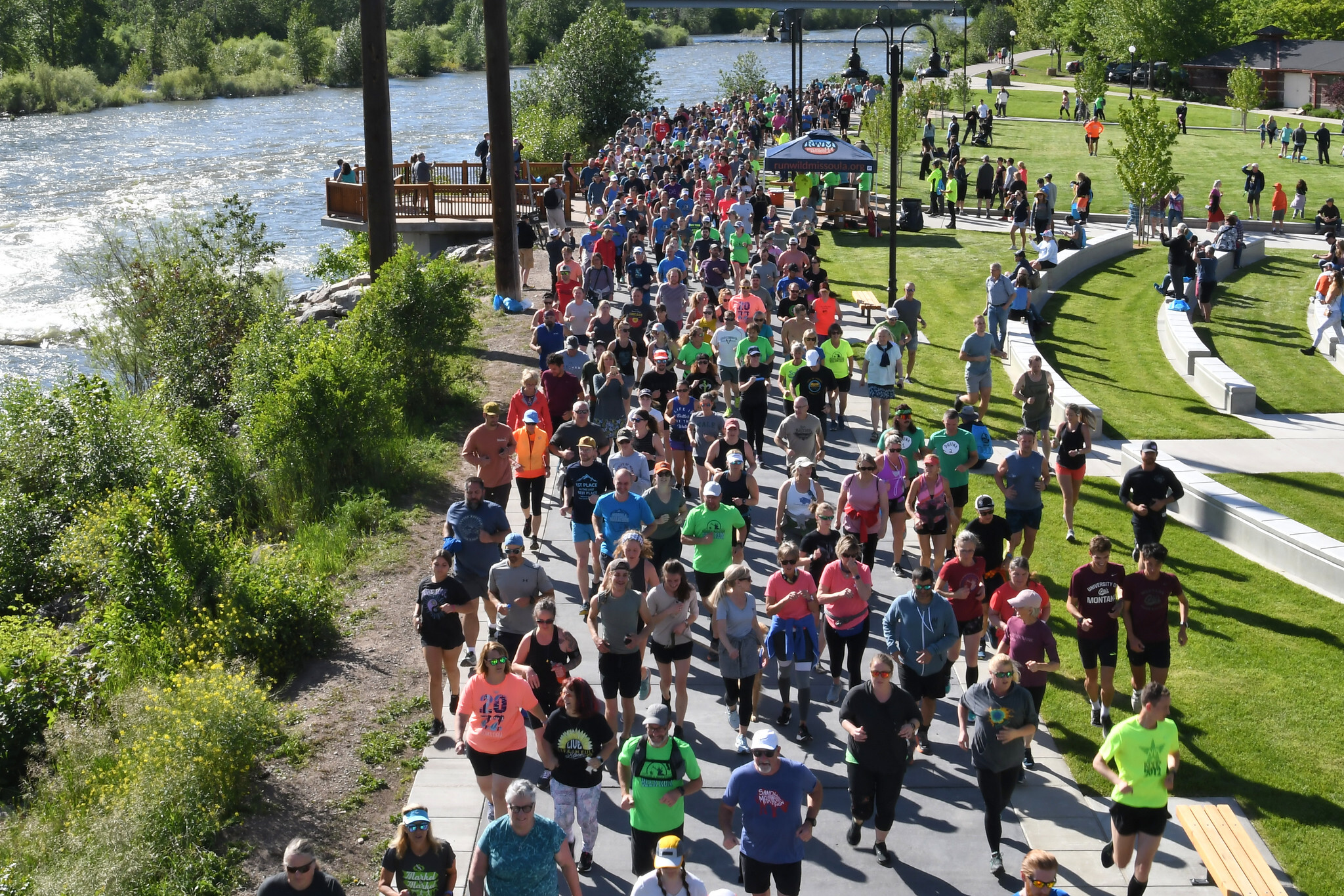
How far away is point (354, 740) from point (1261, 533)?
31.4ft

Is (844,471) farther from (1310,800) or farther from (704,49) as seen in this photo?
(704,49)

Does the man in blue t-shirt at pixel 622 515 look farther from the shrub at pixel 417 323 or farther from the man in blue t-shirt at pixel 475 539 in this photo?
the shrub at pixel 417 323

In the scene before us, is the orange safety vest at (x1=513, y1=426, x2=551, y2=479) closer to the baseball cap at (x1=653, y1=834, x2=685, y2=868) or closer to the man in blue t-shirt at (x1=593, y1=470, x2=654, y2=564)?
the man in blue t-shirt at (x1=593, y1=470, x2=654, y2=564)

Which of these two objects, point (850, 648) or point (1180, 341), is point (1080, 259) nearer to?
point (1180, 341)

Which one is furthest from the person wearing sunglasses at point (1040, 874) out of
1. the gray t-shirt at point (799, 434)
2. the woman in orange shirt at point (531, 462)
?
the woman in orange shirt at point (531, 462)

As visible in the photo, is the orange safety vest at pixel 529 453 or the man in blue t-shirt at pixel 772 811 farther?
the orange safety vest at pixel 529 453

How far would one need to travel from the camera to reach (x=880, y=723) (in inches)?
329

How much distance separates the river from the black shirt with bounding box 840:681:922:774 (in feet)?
83.1

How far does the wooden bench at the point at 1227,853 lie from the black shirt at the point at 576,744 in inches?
148

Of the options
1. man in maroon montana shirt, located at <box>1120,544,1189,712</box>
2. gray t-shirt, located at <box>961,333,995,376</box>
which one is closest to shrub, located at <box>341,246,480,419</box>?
gray t-shirt, located at <box>961,333,995,376</box>

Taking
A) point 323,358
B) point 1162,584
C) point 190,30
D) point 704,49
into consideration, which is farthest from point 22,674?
point 704,49

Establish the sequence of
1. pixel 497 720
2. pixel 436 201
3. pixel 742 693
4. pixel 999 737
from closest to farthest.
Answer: pixel 999 737, pixel 497 720, pixel 742 693, pixel 436 201

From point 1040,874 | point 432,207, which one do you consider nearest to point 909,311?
→ point 1040,874

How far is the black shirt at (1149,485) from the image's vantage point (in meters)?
12.3
